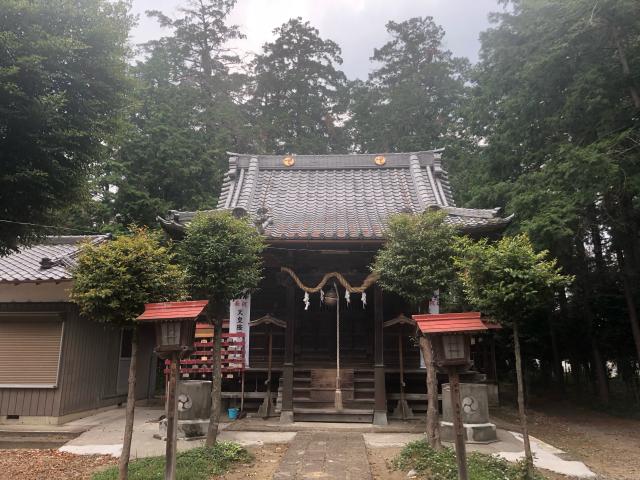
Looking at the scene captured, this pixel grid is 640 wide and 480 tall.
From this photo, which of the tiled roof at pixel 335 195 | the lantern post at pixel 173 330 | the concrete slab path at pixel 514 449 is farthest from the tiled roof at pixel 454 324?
the tiled roof at pixel 335 195

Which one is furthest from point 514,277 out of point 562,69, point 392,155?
point 392,155

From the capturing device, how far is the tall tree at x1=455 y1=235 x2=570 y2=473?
6.59 metres

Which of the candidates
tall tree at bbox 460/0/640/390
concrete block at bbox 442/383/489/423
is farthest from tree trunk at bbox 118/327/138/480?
tall tree at bbox 460/0/640/390

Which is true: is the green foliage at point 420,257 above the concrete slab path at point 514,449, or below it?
above

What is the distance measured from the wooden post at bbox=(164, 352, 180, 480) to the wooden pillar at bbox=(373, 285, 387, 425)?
5390 mm

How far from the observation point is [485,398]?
9305 mm

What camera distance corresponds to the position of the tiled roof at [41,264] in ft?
36.7

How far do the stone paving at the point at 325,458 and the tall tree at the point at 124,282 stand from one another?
2.46 meters

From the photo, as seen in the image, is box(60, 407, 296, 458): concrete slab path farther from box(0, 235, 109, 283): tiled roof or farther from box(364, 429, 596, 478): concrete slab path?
box(0, 235, 109, 283): tiled roof

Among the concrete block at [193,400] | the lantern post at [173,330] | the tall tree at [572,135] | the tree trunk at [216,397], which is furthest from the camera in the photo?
the tall tree at [572,135]

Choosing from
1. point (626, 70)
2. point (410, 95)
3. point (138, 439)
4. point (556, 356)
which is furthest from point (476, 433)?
point (410, 95)

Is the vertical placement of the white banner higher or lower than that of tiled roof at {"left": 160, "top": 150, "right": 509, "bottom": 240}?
lower

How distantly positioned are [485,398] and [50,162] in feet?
29.2

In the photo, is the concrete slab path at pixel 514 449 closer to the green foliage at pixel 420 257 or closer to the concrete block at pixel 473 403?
the concrete block at pixel 473 403
